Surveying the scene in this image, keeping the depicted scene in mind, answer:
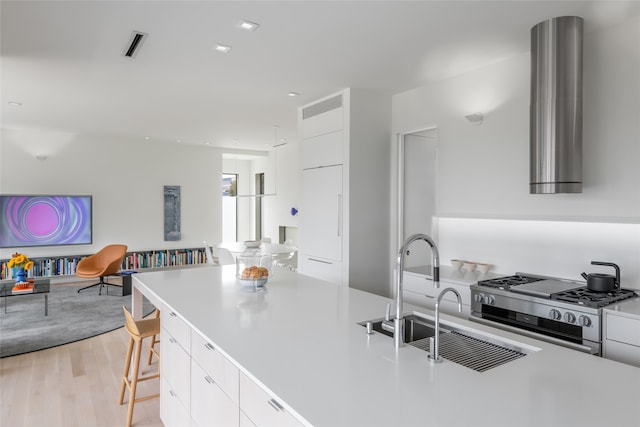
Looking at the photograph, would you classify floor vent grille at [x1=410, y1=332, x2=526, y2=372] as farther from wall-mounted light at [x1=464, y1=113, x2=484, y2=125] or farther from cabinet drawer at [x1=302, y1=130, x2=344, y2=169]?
cabinet drawer at [x1=302, y1=130, x2=344, y2=169]

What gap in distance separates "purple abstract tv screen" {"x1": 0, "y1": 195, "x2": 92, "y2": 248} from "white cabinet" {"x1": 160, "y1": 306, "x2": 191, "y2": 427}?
5.89m

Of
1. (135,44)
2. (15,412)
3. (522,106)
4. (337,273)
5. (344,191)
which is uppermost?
(135,44)

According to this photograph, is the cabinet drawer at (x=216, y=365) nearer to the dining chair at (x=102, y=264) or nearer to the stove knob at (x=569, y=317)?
the stove knob at (x=569, y=317)

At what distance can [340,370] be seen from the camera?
4.74ft

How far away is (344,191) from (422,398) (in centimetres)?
343

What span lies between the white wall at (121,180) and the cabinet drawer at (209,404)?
6.71 m

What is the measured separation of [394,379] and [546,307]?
5.99 ft

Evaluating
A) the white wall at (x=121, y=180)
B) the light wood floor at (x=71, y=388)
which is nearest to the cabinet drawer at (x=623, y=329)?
the light wood floor at (x=71, y=388)

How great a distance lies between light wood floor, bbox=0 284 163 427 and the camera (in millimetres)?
2844

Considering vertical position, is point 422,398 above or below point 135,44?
below

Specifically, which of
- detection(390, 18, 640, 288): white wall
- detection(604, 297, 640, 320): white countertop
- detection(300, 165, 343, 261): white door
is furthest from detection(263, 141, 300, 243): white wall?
detection(604, 297, 640, 320): white countertop

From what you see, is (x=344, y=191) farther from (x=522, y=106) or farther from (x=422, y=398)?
(x=422, y=398)

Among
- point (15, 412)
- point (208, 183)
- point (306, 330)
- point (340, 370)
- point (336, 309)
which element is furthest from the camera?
point (208, 183)

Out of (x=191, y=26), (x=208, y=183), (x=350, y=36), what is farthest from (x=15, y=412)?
(x=208, y=183)
